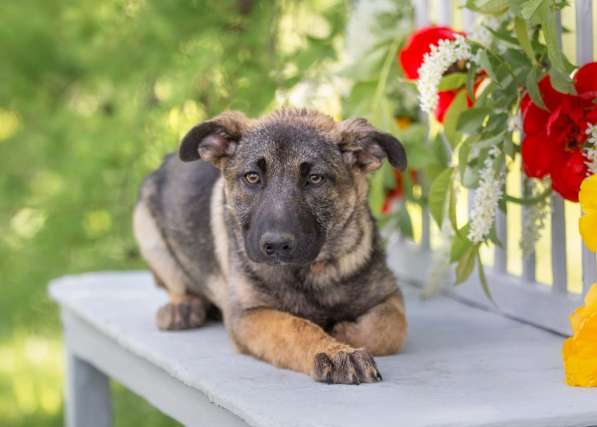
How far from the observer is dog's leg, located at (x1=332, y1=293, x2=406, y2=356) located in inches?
127

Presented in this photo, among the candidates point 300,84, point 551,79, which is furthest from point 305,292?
point 300,84

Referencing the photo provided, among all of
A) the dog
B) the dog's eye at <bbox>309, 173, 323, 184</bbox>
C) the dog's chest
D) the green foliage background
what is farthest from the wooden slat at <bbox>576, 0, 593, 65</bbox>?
the green foliage background

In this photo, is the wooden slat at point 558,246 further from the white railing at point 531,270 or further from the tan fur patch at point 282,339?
the tan fur patch at point 282,339

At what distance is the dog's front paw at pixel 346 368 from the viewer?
9.27ft

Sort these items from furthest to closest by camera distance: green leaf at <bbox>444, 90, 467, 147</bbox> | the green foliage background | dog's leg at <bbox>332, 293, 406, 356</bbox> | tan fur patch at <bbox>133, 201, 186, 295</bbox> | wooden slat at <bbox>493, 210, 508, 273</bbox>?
the green foliage background, tan fur patch at <bbox>133, 201, 186, 295</bbox>, wooden slat at <bbox>493, 210, 508, 273</bbox>, green leaf at <bbox>444, 90, 467, 147</bbox>, dog's leg at <bbox>332, 293, 406, 356</bbox>

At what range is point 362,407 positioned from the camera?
2562 millimetres

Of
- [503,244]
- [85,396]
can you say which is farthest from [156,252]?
[503,244]

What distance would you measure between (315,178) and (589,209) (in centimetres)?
84

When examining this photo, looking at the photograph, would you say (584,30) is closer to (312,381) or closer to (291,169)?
(291,169)

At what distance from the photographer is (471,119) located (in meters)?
3.19

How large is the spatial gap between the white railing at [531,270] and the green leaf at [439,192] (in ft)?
1.00

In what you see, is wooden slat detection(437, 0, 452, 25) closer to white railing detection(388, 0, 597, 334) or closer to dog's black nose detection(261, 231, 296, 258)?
white railing detection(388, 0, 597, 334)

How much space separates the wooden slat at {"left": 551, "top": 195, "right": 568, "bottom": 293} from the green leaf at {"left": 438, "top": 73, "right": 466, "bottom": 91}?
→ 0.48 m

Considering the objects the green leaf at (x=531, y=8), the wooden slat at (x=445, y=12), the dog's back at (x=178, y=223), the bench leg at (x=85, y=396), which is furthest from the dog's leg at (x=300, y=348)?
the wooden slat at (x=445, y=12)
